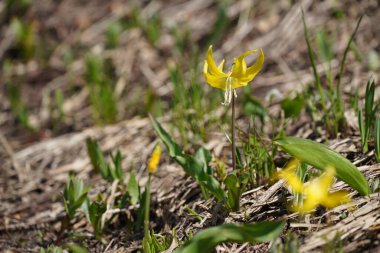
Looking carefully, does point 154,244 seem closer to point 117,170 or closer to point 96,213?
point 96,213

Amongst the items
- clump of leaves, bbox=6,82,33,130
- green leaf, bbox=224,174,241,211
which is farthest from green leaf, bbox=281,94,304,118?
clump of leaves, bbox=6,82,33,130

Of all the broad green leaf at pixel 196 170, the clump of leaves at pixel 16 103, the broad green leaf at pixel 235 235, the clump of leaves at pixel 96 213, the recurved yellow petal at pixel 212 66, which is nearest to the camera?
the broad green leaf at pixel 235 235

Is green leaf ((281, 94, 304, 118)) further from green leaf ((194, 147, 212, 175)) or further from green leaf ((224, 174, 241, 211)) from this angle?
green leaf ((224, 174, 241, 211))

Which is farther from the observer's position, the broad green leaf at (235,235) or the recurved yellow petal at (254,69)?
the recurved yellow petal at (254,69)

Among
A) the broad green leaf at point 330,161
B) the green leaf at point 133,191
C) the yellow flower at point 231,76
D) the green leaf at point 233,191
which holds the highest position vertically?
the yellow flower at point 231,76

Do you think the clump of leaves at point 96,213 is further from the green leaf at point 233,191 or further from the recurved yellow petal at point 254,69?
the recurved yellow petal at point 254,69

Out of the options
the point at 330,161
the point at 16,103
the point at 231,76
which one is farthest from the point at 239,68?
the point at 16,103

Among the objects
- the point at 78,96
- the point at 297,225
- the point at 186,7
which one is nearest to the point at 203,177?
the point at 297,225

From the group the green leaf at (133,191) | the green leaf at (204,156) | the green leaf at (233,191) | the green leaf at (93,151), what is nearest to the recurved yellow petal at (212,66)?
the green leaf at (233,191)
